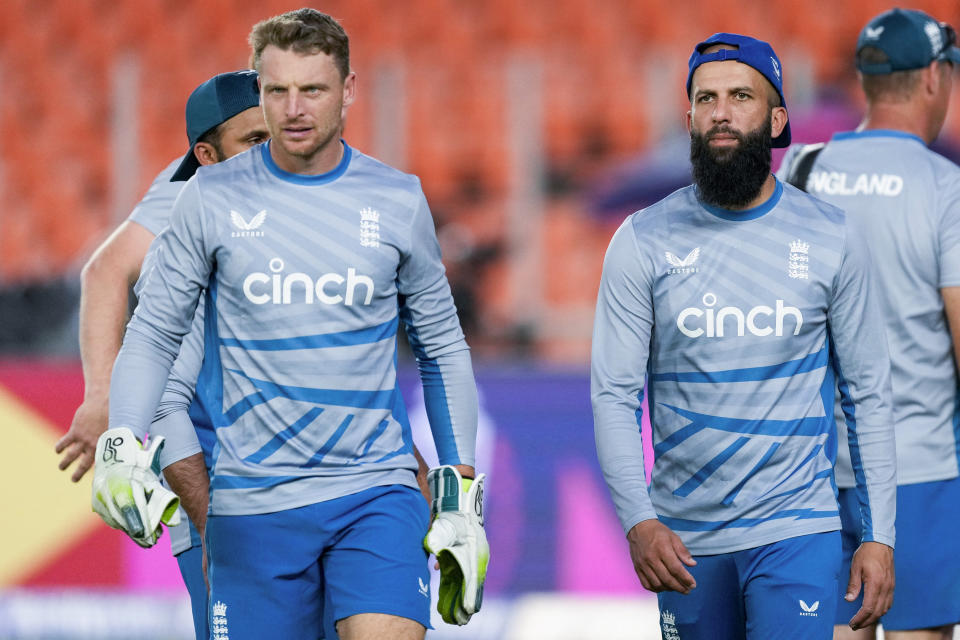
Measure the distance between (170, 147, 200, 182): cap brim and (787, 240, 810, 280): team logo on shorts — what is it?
179 cm

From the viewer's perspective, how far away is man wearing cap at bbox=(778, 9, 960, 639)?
3.93 metres

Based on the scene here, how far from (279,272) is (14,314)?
5903mm

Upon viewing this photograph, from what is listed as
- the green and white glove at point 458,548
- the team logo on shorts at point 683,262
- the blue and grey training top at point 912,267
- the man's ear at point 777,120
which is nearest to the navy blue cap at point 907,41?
the blue and grey training top at point 912,267

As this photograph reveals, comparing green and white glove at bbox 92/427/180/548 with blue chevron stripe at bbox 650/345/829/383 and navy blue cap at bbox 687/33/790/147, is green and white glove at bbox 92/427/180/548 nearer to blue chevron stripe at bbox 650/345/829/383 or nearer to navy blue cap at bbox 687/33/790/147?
blue chevron stripe at bbox 650/345/829/383

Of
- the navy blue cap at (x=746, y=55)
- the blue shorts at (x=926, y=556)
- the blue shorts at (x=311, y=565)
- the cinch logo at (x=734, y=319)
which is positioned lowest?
the blue shorts at (x=926, y=556)

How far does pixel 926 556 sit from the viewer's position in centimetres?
405

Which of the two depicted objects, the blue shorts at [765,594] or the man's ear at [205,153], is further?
the man's ear at [205,153]

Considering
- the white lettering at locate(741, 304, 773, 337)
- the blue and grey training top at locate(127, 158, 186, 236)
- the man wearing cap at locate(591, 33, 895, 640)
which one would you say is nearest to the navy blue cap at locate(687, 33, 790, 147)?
the man wearing cap at locate(591, 33, 895, 640)

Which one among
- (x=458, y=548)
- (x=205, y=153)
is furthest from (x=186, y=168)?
(x=458, y=548)

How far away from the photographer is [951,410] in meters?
4.05

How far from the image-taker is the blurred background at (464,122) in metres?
8.79

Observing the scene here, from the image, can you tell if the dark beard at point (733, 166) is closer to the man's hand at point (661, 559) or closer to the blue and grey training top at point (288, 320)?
the blue and grey training top at point (288, 320)

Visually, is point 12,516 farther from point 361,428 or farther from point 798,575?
point 798,575

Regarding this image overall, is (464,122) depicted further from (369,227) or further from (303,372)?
(303,372)
